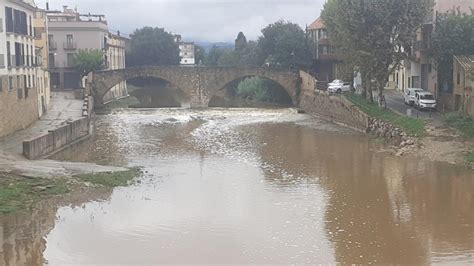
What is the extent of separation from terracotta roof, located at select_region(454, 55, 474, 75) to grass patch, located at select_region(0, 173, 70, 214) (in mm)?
30151

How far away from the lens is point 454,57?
49.4 meters

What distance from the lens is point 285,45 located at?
86250 mm

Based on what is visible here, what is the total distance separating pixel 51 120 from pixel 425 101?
32185mm

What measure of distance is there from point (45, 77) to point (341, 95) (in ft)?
100

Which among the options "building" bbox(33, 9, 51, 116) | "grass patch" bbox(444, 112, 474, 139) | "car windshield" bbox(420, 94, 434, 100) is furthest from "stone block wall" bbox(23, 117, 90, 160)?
"car windshield" bbox(420, 94, 434, 100)

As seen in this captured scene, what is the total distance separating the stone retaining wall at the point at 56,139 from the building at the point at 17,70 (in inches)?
138

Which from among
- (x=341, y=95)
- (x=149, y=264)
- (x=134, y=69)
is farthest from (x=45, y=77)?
(x=149, y=264)

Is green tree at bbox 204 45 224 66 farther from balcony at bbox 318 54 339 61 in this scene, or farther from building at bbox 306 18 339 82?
balcony at bbox 318 54 339 61

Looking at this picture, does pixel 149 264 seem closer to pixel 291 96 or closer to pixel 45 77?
pixel 45 77

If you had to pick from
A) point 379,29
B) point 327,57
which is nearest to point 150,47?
point 327,57

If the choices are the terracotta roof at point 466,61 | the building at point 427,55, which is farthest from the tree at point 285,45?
the terracotta roof at point 466,61

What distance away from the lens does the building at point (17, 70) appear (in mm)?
43062

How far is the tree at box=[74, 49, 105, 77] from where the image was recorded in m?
87.5

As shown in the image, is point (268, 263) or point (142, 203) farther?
point (142, 203)
